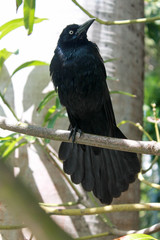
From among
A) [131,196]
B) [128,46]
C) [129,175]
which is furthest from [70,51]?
[131,196]

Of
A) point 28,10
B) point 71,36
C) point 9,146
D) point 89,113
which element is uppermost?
point 28,10

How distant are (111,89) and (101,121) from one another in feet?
1.08

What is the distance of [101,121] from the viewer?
288 centimetres

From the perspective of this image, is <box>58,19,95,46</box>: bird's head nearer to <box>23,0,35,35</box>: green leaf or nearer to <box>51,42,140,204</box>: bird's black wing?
<box>51,42,140,204</box>: bird's black wing

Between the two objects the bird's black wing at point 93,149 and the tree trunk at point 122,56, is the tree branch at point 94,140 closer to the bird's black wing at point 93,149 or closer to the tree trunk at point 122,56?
the bird's black wing at point 93,149

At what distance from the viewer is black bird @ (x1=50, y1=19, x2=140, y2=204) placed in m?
2.57

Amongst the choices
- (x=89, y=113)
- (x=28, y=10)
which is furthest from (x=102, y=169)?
Result: (x=28, y=10)

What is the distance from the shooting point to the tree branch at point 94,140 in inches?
64.2

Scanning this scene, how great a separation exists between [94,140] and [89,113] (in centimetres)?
108

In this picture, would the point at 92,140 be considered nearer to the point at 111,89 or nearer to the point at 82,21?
the point at 111,89

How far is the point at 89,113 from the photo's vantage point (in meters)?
2.86

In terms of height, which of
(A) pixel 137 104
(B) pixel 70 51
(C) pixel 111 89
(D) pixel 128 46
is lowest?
(A) pixel 137 104

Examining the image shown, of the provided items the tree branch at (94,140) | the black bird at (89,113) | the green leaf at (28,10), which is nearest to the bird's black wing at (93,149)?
the black bird at (89,113)

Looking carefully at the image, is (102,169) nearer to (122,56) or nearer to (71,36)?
(122,56)
